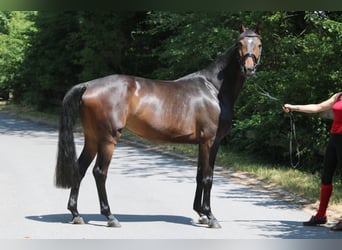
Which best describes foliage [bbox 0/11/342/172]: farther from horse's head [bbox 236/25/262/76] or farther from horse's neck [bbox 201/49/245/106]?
horse's head [bbox 236/25/262/76]

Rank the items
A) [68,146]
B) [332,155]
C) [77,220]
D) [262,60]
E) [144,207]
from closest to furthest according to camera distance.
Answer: [68,146]
[77,220]
[332,155]
[144,207]
[262,60]

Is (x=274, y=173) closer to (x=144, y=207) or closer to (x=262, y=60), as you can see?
(x=262, y=60)

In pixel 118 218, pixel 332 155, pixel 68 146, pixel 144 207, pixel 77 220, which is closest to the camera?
pixel 68 146

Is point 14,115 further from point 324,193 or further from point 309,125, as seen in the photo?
point 324,193

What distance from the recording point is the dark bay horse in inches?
212

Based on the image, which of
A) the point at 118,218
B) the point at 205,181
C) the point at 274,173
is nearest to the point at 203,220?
the point at 205,181

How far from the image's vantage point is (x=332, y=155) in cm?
563

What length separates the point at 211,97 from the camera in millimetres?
5695

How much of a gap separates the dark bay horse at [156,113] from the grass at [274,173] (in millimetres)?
1851

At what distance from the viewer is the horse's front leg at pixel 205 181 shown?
5625 millimetres

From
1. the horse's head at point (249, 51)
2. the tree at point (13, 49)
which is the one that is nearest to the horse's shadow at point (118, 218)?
the horse's head at point (249, 51)

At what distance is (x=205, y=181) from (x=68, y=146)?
1.41 m

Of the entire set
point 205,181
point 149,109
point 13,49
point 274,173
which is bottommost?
point 274,173

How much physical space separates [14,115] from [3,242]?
76.5ft
